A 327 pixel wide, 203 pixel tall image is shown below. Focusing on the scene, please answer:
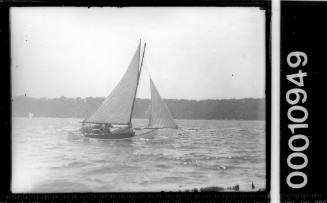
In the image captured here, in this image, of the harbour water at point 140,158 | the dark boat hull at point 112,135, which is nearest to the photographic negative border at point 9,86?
the harbour water at point 140,158

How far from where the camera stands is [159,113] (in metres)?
1.60

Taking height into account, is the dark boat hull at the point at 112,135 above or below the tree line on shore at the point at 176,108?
below

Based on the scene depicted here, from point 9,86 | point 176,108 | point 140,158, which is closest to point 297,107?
point 176,108

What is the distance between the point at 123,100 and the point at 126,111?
1.9 inches

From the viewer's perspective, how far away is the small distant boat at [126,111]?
161 centimetres

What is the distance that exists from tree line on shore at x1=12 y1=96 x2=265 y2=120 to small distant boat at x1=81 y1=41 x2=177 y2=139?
27mm

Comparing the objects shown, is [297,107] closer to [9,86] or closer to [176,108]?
[176,108]

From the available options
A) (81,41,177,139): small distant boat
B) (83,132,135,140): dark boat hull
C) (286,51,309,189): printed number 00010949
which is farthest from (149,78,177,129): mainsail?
(286,51,309,189): printed number 00010949

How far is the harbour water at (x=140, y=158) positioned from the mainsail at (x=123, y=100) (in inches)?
3.0

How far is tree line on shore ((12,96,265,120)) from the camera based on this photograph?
160cm

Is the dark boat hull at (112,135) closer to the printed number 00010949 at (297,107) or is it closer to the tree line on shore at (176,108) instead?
the tree line on shore at (176,108)
